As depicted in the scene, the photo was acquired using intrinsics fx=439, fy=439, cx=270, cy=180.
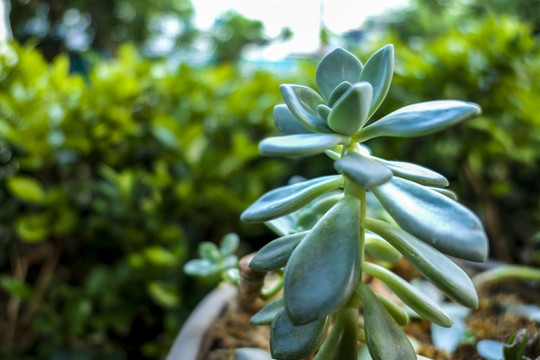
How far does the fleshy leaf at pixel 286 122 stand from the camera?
42 centimetres

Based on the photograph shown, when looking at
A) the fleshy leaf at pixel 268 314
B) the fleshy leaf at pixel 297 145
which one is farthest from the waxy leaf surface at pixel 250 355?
the fleshy leaf at pixel 297 145

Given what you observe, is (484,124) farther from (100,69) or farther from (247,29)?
(247,29)

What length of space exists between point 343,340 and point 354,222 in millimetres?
115

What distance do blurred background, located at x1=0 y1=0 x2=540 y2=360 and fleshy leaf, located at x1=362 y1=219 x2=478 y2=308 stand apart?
2.37 ft

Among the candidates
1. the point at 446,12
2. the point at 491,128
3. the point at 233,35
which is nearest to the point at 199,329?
the point at 491,128

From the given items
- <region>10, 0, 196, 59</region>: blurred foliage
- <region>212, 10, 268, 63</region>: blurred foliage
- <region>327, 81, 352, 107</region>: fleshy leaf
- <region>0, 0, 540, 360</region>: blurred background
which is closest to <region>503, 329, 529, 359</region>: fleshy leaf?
<region>327, 81, 352, 107</region>: fleshy leaf

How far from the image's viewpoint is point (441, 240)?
28 centimetres

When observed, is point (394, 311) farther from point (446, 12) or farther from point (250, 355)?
point (446, 12)

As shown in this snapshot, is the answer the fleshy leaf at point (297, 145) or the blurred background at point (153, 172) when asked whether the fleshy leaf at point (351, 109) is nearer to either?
the fleshy leaf at point (297, 145)

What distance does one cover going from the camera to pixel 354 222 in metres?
0.35

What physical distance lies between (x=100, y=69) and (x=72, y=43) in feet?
18.7

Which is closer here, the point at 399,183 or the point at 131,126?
the point at 399,183

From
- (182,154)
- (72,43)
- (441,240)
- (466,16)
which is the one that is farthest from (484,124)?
(72,43)

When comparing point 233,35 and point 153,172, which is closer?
point 153,172
